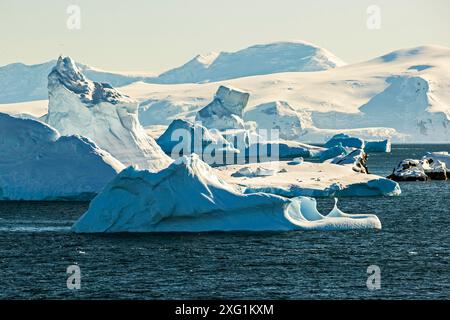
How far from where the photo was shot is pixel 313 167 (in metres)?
89.0

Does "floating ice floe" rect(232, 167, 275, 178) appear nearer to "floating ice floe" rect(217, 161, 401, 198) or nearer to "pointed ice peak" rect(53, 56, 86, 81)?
"floating ice floe" rect(217, 161, 401, 198)

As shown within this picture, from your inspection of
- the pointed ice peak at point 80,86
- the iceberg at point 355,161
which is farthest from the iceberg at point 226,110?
the pointed ice peak at point 80,86

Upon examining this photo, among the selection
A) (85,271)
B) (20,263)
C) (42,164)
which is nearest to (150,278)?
(85,271)

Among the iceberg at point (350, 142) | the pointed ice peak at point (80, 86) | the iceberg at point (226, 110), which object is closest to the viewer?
the pointed ice peak at point (80, 86)

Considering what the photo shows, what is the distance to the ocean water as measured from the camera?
121ft

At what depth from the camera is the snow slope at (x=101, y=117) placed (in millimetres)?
82438

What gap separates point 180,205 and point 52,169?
1978 cm

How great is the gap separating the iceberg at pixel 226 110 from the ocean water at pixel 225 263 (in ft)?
305

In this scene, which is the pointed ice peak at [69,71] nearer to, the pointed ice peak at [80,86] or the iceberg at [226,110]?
the pointed ice peak at [80,86]

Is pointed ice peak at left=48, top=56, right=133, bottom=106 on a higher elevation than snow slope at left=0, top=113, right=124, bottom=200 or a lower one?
higher

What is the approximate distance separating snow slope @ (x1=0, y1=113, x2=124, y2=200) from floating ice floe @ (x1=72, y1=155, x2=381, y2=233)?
51.5 ft

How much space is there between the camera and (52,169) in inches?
2672

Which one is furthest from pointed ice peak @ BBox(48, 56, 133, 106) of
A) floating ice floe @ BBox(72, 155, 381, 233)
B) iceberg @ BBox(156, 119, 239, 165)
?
iceberg @ BBox(156, 119, 239, 165)
